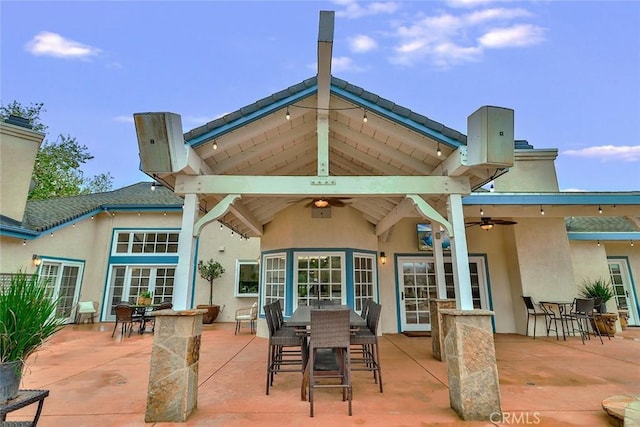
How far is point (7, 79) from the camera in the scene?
15523 mm

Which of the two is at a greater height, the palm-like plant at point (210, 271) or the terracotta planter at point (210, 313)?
the palm-like plant at point (210, 271)

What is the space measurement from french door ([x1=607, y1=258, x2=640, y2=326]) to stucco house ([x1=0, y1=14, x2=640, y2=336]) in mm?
34

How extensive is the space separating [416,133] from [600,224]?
933 cm

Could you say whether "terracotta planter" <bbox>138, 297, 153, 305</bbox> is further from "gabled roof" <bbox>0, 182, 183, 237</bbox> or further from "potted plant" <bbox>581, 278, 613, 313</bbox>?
"potted plant" <bbox>581, 278, 613, 313</bbox>

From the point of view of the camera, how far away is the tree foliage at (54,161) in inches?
595

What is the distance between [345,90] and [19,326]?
366 cm

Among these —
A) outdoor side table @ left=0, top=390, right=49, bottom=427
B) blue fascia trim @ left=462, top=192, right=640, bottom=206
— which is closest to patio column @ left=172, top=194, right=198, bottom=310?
outdoor side table @ left=0, top=390, right=49, bottom=427

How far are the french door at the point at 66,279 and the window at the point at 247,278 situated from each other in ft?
16.4

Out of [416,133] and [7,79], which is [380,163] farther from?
[7,79]

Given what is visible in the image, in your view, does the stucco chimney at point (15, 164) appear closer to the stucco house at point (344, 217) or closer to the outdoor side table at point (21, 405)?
the stucco house at point (344, 217)

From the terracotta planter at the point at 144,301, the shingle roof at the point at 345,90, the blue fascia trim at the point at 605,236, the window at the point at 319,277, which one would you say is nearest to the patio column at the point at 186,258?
the shingle roof at the point at 345,90

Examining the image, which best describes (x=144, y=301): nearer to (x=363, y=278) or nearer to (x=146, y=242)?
(x=146, y=242)

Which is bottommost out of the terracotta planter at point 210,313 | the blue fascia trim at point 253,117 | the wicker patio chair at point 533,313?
the terracotta planter at point 210,313

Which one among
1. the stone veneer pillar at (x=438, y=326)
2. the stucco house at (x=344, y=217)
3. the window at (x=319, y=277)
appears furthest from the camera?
the window at (x=319, y=277)
